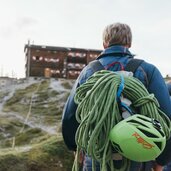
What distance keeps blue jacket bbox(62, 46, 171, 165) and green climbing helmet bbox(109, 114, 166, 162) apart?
0.52m

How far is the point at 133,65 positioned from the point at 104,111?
0.62 m

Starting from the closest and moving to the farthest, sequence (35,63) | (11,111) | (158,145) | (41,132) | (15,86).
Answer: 1. (158,145)
2. (41,132)
3. (11,111)
4. (15,86)
5. (35,63)

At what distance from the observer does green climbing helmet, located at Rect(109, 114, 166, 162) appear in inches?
153

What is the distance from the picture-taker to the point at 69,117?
4.73 meters

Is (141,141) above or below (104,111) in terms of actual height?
below

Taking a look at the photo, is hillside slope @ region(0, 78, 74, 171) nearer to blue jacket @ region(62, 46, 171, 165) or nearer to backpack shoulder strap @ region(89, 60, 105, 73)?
blue jacket @ region(62, 46, 171, 165)

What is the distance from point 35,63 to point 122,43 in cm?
5328

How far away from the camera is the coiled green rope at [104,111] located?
160 inches

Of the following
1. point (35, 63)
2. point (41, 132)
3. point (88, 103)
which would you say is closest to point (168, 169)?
point (88, 103)

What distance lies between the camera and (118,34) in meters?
4.68

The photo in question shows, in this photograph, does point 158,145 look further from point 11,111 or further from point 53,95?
point 53,95

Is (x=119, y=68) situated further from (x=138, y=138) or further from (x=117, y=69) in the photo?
(x=138, y=138)

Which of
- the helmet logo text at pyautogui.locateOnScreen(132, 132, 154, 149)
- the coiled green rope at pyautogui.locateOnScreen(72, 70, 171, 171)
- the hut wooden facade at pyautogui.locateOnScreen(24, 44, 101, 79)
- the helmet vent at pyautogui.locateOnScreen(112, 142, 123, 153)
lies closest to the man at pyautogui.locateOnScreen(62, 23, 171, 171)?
the coiled green rope at pyautogui.locateOnScreen(72, 70, 171, 171)

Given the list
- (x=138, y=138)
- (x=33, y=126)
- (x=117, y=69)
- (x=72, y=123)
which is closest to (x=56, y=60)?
(x=33, y=126)
